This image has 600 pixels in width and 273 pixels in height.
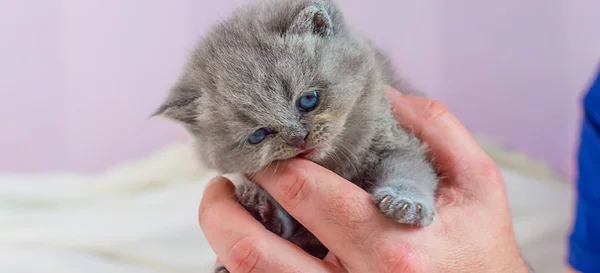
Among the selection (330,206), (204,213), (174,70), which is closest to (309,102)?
(330,206)

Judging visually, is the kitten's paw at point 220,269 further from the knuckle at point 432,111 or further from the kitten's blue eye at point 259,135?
the knuckle at point 432,111

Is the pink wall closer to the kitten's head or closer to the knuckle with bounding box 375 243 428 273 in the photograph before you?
the kitten's head

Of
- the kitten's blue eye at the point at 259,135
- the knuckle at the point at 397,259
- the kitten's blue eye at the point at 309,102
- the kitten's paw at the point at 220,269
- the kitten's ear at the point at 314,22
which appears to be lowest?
the knuckle at the point at 397,259

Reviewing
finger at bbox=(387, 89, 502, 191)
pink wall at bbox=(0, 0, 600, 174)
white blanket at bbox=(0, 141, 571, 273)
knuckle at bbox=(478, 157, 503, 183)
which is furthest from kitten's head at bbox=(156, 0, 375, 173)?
pink wall at bbox=(0, 0, 600, 174)

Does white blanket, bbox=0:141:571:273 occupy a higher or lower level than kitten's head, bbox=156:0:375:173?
lower

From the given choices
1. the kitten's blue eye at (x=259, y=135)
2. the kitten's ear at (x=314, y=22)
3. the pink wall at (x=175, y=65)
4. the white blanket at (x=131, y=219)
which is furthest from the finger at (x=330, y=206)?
the pink wall at (x=175, y=65)

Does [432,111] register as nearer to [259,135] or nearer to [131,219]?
[259,135]

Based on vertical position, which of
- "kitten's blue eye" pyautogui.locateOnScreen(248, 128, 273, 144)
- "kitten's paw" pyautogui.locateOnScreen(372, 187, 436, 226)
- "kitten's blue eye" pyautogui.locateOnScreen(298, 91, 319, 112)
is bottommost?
"kitten's paw" pyautogui.locateOnScreen(372, 187, 436, 226)
